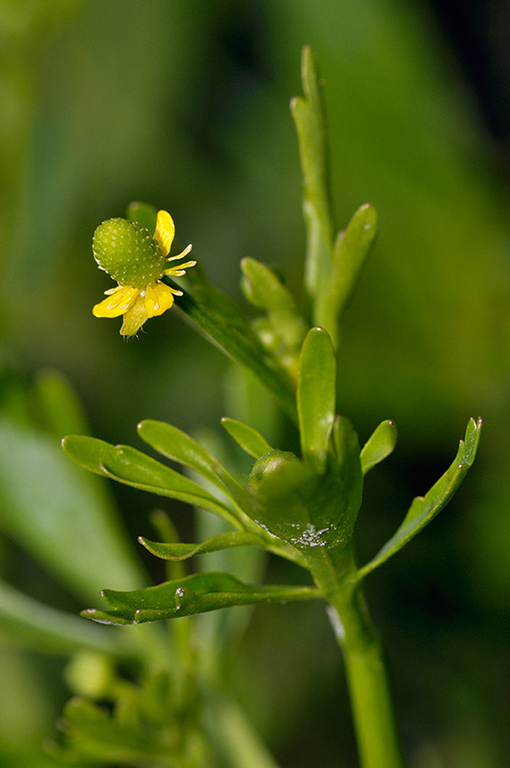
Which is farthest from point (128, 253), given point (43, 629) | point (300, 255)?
point (300, 255)

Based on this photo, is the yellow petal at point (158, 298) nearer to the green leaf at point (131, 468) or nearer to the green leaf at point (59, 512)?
the green leaf at point (131, 468)

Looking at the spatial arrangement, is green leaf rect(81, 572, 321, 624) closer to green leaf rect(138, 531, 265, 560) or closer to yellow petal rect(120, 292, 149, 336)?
green leaf rect(138, 531, 265, 560)

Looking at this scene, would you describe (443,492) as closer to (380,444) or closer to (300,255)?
(380,444)

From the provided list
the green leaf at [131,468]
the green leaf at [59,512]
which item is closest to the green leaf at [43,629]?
the green leaf at [59,512]

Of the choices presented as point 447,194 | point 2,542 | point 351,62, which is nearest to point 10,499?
point 2,542

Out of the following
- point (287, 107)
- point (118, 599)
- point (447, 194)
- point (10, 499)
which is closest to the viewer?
point (118, 599)

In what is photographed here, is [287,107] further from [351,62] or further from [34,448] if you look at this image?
[34,448]
